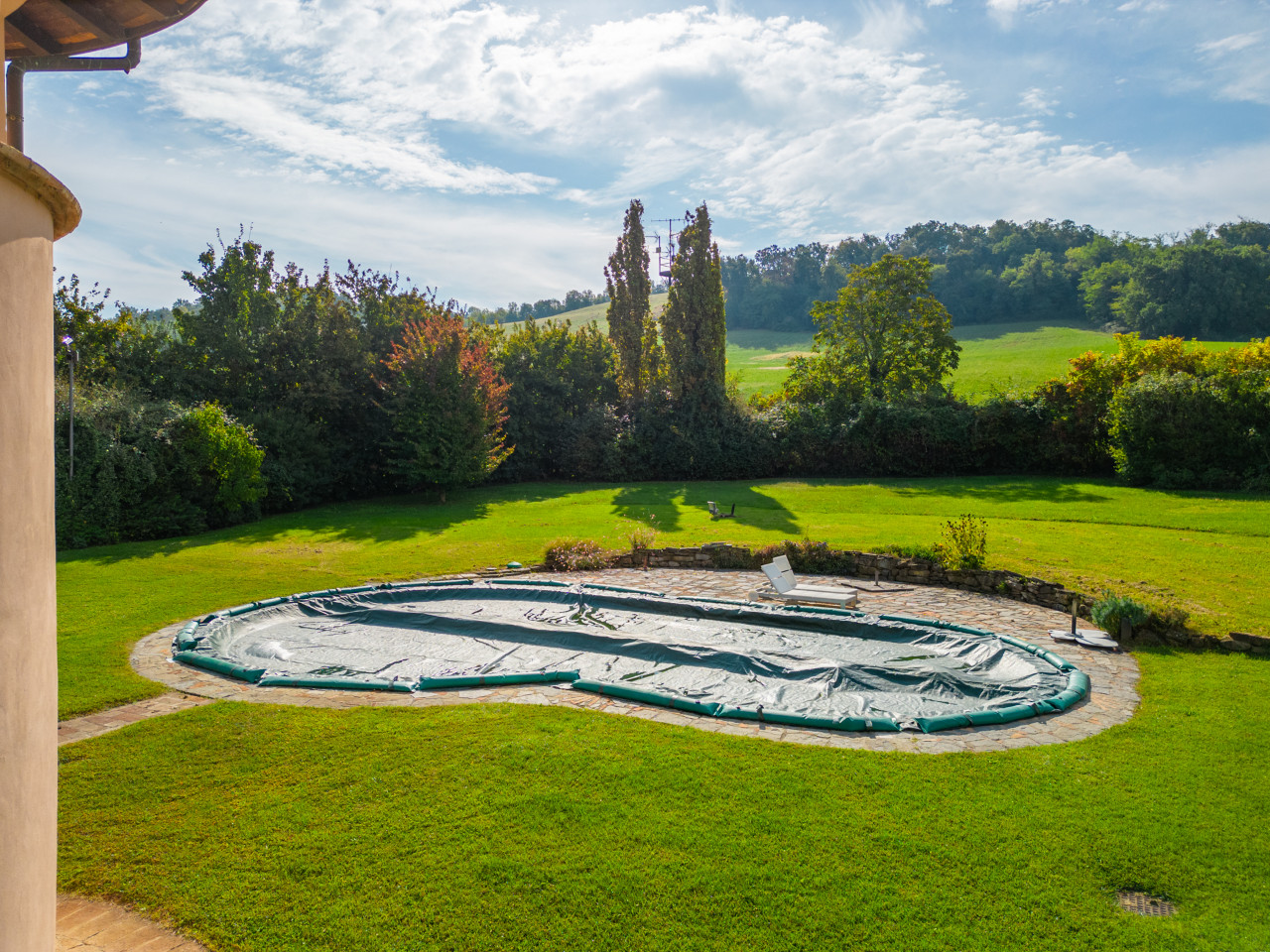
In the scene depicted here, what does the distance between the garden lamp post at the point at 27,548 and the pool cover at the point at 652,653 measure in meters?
5.12

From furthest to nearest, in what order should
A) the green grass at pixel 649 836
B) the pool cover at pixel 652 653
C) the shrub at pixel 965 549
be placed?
the shrub at pixel 965 549
the pool cover at pixel 652 653
the green grass at pixel 649 836

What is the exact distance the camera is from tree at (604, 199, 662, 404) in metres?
35.3

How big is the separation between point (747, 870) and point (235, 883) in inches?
126

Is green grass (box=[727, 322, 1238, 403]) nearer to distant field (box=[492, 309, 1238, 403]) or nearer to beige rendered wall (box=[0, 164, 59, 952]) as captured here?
distant field (box=[492, 309, 1238, 403])

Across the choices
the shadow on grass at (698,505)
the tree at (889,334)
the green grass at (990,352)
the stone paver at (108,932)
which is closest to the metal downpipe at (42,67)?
the stone paver at (108,932)

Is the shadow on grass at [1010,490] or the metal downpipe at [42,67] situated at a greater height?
the metal downpipe at [42,67]

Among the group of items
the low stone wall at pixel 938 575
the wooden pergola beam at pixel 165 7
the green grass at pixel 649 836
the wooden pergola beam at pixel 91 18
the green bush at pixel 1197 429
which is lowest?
the green grass at pixel 649 836

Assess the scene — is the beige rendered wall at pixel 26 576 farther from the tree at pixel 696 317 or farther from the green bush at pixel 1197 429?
the tree at pixel 696 317

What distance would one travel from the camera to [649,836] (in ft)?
16.5

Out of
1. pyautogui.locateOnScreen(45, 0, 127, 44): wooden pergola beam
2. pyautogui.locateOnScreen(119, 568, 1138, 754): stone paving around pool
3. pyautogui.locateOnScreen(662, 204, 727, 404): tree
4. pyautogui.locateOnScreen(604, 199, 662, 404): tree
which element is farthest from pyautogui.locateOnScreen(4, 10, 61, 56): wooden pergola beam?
pyautogui.locateOnScreen(604, 199, 662, 404): tree

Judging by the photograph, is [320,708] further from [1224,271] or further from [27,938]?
[1224,271]

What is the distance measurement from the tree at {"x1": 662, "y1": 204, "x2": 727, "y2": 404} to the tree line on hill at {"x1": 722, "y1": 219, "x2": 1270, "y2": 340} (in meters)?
11.7

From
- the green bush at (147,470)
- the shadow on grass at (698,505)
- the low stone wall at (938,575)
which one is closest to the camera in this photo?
the low stone wall at (938,575)

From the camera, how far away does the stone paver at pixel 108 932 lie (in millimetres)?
4008
